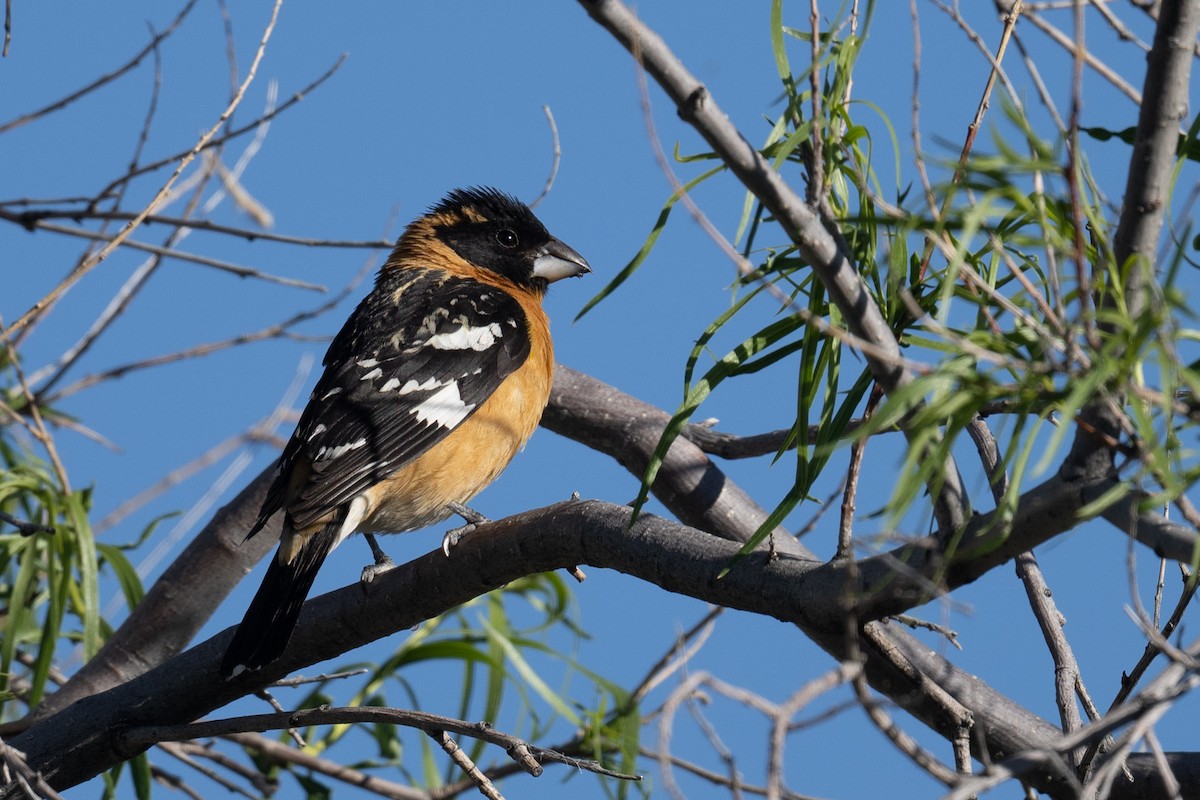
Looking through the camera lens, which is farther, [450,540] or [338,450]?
[338,450]

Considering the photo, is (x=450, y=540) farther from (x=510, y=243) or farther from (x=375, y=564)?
(x=510, y=243)

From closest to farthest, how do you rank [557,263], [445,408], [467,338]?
[445,408], [467,338], [557,263]

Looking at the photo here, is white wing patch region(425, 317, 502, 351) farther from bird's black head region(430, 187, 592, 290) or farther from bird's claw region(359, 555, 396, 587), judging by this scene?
bird's claw region(359, 555, 396, 587)

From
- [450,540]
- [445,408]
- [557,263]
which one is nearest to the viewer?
[450,540]

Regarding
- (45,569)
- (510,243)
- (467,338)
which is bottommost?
(45,569)

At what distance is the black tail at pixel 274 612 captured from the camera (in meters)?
3.29

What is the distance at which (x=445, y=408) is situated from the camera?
13.9 feet

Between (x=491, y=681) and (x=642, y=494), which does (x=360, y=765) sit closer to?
(x=491, y=681)

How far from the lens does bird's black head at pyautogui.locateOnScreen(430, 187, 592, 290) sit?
17.6ft

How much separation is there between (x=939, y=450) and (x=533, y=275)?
379cm

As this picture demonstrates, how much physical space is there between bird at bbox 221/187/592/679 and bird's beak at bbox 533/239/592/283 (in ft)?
0.90

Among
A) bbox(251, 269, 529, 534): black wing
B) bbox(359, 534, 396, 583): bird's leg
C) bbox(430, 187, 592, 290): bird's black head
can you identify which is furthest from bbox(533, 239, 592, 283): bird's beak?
bbox(359, 534, 396, 583): bird's leg

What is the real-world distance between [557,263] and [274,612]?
235 cm

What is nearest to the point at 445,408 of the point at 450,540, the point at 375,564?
the point at 375,564
